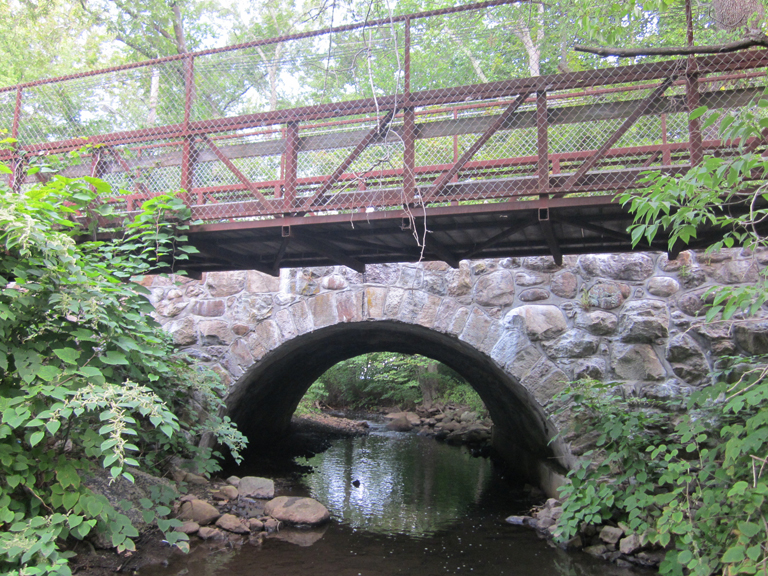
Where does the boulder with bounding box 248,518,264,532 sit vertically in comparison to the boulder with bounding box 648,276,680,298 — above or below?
below

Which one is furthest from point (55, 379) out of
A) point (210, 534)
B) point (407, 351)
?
point (407, 351)

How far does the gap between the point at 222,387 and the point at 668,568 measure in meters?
4.32

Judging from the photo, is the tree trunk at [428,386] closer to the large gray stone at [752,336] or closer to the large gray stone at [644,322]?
the large gray stone at [644,322]

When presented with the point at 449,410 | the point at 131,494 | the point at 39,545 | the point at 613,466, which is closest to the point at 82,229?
the point at 131,494

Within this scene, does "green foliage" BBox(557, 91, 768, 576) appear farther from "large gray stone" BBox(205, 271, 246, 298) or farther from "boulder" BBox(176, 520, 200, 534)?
"large gray stone" BBox(205, 271, 246, 298)

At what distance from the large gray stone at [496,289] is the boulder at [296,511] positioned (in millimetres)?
2908

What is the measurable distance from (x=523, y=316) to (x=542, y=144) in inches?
86.5

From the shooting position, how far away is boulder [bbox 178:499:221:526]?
5441mm

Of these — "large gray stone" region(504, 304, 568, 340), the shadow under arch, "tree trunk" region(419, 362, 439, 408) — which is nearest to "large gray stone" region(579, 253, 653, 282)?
Answer: "large gray stone" region(504, 304, 568, 340)

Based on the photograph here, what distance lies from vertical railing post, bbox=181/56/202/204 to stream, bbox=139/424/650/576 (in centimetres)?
327

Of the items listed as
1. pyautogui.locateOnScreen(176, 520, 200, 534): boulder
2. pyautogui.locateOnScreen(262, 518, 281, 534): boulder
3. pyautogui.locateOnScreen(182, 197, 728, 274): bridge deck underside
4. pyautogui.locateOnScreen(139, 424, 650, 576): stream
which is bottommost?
pyautogui.locateOnScreen(139, 424, 650, 576): stream

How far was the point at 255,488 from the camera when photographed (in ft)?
20.9

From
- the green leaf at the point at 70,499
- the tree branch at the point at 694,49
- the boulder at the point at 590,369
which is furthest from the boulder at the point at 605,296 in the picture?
the green leaf at the point at 70,499

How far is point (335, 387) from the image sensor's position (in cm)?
1772
